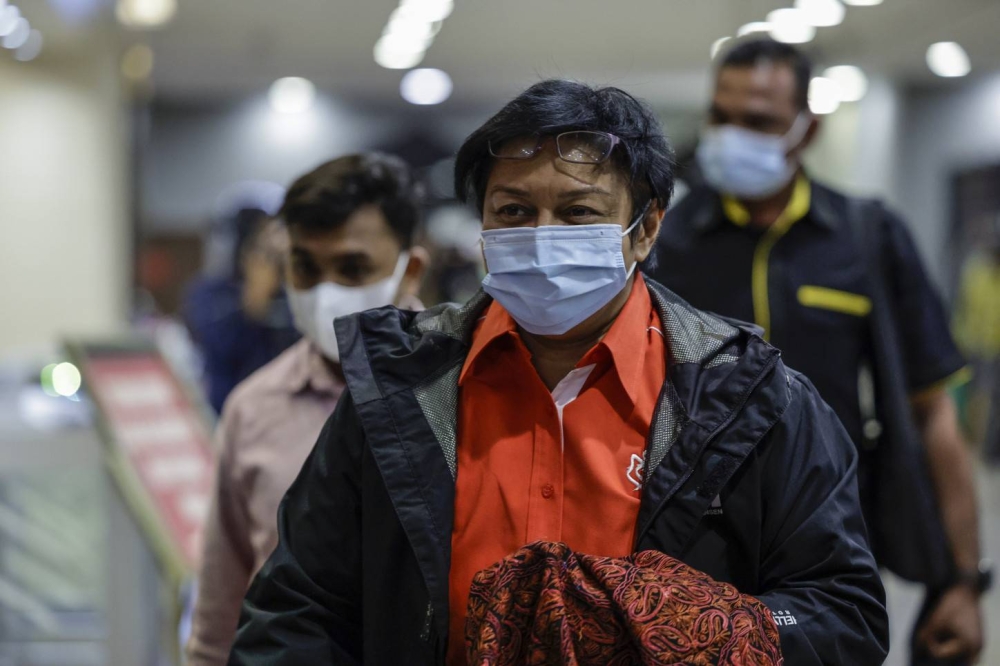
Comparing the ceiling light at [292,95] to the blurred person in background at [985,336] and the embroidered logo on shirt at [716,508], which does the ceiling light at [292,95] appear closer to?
the blurred person in background at [985,336]

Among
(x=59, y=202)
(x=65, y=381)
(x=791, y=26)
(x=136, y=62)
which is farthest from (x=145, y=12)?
(x=791, y=26)

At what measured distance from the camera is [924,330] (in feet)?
7.91

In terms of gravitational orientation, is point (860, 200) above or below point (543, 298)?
above

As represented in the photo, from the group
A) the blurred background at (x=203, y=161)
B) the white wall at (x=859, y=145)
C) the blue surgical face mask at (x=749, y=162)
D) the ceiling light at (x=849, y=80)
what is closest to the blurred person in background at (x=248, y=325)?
the blurred background at (x=203, y=161)

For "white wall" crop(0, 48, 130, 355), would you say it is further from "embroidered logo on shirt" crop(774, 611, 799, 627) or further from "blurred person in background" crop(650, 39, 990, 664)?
"embroidered logo on shirt" crop(774, 611, 799, 627)

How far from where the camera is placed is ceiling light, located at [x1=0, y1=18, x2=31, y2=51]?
7602mm

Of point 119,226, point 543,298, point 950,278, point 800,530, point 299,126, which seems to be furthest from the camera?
point 299,126

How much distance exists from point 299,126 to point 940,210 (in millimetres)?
7424

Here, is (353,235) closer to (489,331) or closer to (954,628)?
(489,331)

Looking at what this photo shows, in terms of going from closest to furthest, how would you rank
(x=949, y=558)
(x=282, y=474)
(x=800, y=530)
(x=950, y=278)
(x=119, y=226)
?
(x=800, y=530), (x=282, y=474), (x=949, y=558), (x=119, y=226), (x=950, y=278)

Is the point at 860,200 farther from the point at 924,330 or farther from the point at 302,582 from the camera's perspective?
the point at 302,582

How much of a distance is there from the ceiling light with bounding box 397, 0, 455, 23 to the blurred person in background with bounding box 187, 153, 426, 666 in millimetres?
6203

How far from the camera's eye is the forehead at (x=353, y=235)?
7.13ft

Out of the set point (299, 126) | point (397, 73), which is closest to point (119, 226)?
point (397, 73)
